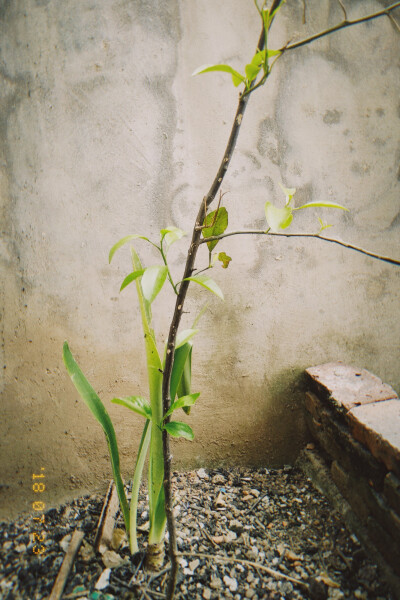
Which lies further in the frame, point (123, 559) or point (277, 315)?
point (277, 315)

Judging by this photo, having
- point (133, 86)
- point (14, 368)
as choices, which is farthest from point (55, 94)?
point (14, 368)

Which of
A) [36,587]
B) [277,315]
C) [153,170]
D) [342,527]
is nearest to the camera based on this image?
[36,587]

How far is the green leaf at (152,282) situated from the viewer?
1.68 feet

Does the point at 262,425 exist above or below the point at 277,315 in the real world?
below

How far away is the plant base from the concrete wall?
0.32m

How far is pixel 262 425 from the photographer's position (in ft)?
4.25

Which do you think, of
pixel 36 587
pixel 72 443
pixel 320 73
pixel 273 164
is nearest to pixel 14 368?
pixel 72 443

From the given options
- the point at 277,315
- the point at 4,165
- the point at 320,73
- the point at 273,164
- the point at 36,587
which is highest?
the point at 320,73

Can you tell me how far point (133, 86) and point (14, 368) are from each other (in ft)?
3.14

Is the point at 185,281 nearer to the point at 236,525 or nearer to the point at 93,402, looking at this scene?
the point at 93,402

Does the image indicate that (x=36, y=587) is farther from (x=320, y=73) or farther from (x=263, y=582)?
(x=320, y=73)

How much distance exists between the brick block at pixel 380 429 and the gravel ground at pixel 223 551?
30 centimetres

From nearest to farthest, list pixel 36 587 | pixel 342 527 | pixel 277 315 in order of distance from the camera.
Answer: pixel 36 587 < pixel 342 527 < pixel 277 315

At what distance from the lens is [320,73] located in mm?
1234
